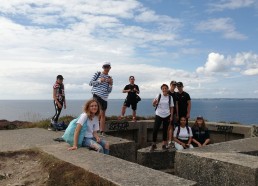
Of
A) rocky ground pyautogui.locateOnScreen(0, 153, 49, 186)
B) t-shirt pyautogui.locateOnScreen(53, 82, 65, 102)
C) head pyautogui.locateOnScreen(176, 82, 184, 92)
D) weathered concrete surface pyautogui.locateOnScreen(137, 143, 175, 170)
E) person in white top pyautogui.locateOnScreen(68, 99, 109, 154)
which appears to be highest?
head pyautogui.locateOnScreen(176, 82, 184, 92)

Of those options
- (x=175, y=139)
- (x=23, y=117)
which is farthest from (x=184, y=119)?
(x=23, y=117)

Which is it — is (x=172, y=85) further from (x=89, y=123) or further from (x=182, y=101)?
(x=89, y=123)

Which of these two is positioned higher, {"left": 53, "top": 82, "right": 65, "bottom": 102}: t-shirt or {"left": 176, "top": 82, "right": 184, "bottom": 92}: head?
{"left": 176, "top": 82, "right": 184, "bottom": 92}: head

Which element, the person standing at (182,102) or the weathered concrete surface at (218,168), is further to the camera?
the person standing at (182,102)

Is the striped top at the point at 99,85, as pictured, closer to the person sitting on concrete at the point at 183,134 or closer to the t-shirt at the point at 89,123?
the t-shirt at the point at 89,123

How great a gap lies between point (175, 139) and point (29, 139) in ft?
13.0

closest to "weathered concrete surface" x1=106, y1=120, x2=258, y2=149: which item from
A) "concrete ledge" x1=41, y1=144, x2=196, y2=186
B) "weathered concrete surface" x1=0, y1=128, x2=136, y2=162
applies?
"weathered concrete surface" x1=0, y1=128, x2=136, y2=162

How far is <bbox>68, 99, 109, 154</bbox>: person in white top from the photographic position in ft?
21.4

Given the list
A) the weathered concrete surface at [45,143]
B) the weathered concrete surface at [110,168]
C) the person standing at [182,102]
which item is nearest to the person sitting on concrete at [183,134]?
the person standing at [182,102]

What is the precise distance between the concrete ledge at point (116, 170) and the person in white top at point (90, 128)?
34 cm

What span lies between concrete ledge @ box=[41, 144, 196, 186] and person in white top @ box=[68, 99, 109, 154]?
34cm

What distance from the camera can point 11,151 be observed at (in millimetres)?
6801

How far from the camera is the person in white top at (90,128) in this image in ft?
21.4

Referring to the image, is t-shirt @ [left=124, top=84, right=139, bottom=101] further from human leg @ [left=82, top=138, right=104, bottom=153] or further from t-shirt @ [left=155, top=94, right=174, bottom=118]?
human leg @ [left=82, top=138, right=104, bottom=153]
